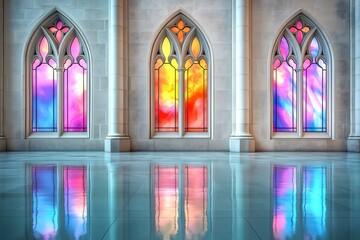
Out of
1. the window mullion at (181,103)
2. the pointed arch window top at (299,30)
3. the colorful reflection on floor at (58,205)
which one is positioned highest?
the pointed arch window top at (299,30)

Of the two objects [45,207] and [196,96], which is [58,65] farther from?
[45,207]

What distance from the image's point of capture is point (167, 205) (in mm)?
4656

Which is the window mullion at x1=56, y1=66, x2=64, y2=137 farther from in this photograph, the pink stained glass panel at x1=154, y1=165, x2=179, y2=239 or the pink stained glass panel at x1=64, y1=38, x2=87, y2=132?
the pink stained glass panel at x1=154, y1=165, x2=179, y2=239

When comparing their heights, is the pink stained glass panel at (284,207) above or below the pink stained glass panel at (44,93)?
below

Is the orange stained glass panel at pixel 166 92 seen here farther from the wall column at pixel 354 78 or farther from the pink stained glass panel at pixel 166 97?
the wall column at pixel 354 78

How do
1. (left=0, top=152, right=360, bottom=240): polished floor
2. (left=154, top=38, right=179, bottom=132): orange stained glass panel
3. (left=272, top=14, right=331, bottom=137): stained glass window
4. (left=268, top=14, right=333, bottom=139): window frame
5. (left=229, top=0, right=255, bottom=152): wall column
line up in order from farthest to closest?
(left=154, top=38, right=179, bottom=132): orange stained glass panel, (left=272, top=14, right=331, bottom=137): stained glass window, (left=268, top=14, right=333, bottom=139): window frame, (left=229, top=0, right=255, bottom=152): wall column, (left=0, top=152, right=360, bottom=240): polished floor

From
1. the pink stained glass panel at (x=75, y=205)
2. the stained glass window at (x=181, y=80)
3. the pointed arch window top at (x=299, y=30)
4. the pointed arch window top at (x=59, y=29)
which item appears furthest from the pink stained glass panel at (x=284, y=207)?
the pointed arch window top at (x=59, y=29)

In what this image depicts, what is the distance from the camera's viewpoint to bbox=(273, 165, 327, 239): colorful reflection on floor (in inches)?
137

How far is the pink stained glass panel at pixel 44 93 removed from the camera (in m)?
17.5

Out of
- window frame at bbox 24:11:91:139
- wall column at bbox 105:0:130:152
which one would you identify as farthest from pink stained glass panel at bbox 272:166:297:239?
window frame at bbox 24:11:91:139

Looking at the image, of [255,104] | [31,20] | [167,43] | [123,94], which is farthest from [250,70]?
[31,20]

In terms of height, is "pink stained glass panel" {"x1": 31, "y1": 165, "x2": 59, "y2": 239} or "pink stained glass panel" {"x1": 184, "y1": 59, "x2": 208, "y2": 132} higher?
"pink stained glass panel" {"x1": 184, "y1": 59, "x2": 208, "y2": 132}

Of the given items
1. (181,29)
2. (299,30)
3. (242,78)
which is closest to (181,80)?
(181,29)

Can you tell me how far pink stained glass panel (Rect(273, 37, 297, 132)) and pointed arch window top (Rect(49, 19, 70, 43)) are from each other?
982 cm
